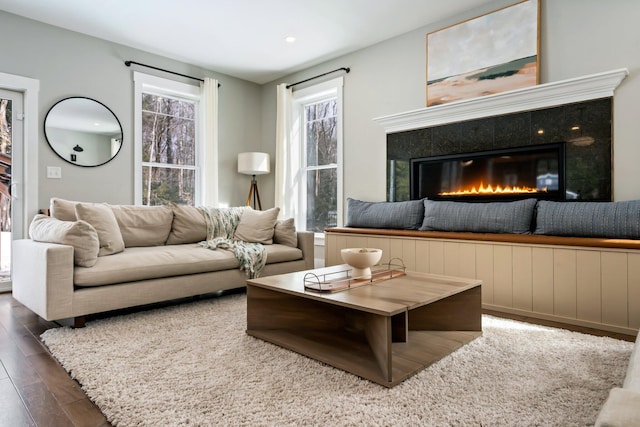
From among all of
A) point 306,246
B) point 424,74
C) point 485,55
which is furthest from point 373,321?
point 424,74

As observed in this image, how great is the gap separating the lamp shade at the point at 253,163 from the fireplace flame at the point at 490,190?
2.39 metres

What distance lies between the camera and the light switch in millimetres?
3820

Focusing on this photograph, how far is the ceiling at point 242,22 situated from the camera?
3.51 meters

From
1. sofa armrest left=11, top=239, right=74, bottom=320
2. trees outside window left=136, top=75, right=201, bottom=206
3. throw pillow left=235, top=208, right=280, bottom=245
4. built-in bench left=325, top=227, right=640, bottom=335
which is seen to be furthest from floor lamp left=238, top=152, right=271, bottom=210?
sofa armrest left=11, top=239, right=74, bottom=320

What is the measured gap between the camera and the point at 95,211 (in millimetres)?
2893

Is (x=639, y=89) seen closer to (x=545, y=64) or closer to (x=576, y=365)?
(x=545, y=64)

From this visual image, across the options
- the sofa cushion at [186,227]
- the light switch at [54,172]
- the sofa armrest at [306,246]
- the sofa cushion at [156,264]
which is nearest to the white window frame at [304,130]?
the sofa armrest at [306,246]

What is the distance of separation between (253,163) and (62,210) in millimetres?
2473

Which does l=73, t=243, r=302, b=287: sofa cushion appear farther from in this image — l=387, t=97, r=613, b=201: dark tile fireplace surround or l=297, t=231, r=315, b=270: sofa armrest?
l=387, t=97, r=613, b=201: dark tile fireplace surround

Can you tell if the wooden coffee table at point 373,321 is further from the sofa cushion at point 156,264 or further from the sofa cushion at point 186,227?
the sofa cushion at point 186,227

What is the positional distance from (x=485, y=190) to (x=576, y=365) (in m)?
1.99

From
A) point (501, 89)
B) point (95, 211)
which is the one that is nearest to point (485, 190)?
point (501, 89)

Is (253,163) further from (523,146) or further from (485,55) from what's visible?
(523,146)

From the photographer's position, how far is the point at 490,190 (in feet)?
11.5
